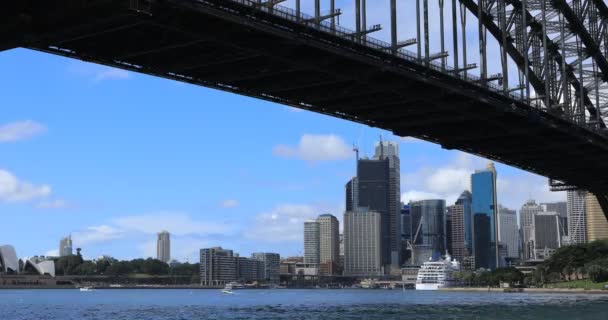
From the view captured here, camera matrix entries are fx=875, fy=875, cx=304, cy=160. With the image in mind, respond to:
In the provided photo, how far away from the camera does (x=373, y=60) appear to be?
3841cm

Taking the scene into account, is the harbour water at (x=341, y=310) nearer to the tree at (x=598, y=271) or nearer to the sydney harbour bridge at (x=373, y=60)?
the sydney harbour bridge at (x=373, y=60)

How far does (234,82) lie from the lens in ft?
A: 138

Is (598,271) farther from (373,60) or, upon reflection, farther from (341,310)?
(373,60)

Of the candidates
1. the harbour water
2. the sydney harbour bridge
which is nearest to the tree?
the harbour water

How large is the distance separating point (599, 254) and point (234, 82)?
116 meters

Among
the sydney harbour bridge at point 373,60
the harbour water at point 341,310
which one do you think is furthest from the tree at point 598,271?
the sydney harbour bridge at point 373,60

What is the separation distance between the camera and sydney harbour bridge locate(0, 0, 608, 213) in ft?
98.8

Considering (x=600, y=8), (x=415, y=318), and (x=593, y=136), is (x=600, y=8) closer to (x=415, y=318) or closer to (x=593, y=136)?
(x=593, y=136)

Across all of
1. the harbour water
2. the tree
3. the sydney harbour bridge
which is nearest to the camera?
the sydney harbour bridge

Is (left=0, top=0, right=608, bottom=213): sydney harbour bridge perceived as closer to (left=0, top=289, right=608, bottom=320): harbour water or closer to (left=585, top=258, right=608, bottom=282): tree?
(left=0, top=289, right=608, bottom=320): harbour water

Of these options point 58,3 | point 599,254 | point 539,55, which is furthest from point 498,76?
point 599,254

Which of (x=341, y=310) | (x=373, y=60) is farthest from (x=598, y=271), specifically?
(x=373, y=60)

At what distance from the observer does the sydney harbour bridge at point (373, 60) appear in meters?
30.1

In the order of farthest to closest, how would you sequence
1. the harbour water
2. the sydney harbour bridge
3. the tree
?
the tree → the harbour water → the sydney harbour bridge
